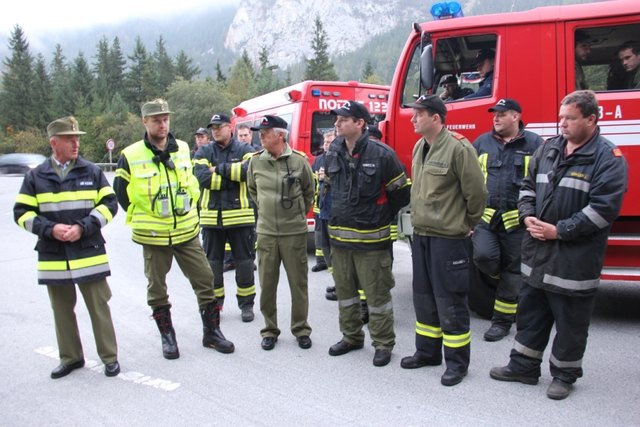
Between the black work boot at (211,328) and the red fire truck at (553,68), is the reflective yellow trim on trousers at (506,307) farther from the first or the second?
the black work boot at (211,328)

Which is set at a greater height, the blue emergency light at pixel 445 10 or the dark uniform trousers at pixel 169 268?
the blue emergency light at pixel 445 10

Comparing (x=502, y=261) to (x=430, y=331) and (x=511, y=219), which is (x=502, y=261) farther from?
(x=430, y=331)

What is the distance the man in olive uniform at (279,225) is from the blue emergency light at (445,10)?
Answer: 85.1 inches

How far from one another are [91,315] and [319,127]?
16.6ft

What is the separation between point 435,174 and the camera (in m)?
4.01

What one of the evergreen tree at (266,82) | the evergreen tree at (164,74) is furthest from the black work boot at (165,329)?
the evergreen tree at (164,74)

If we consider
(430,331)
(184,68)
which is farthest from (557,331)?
(184,68)

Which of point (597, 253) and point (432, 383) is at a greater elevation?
point (597, 253)

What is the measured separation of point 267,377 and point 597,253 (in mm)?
2498

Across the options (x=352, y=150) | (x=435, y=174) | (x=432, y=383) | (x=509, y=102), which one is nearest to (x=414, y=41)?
(x=509, y=102)

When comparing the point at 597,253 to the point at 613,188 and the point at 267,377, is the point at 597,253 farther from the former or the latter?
the point at 267,377

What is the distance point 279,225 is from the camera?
477 cm

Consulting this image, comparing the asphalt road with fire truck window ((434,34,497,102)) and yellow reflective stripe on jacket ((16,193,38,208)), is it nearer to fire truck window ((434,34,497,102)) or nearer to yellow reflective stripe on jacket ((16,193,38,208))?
yellow reflective stripe on jacket ((16,193,38,208))

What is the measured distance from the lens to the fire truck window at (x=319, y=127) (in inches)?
335
